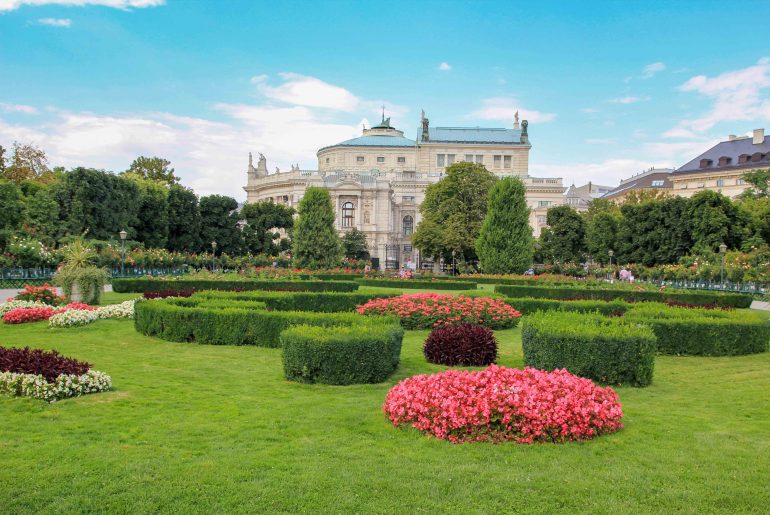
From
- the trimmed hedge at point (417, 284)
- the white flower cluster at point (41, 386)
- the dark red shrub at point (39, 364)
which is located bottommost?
the white flower cluster at point (41, 386)

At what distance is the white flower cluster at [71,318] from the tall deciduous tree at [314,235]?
22.1 meters

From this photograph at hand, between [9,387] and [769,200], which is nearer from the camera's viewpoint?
[9,387]

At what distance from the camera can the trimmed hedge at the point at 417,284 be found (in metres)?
29.5

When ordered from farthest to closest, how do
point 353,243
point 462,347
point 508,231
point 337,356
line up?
point 353,243, point 508,231, point 462,347, point 337,356

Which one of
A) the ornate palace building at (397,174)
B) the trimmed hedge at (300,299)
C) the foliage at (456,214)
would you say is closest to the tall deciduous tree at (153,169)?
the ornate palace building at (397,174)

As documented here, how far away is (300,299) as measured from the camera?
18141 mm

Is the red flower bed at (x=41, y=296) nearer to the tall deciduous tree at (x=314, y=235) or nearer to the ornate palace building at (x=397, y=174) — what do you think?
the tall deciduous tree at (x=314, y=235)

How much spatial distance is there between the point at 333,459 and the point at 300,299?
12.5 meters

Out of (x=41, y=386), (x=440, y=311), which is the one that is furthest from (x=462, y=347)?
(x=41, y=386)

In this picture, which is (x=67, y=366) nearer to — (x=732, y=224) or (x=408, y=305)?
(x=408, y=305)

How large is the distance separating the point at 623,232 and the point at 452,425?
44.5 m

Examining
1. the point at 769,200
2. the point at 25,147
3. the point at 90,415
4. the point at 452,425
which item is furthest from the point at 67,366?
the point at 25,147

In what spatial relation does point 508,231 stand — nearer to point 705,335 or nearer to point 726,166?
point 705,335

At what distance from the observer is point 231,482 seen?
5.26 meters
